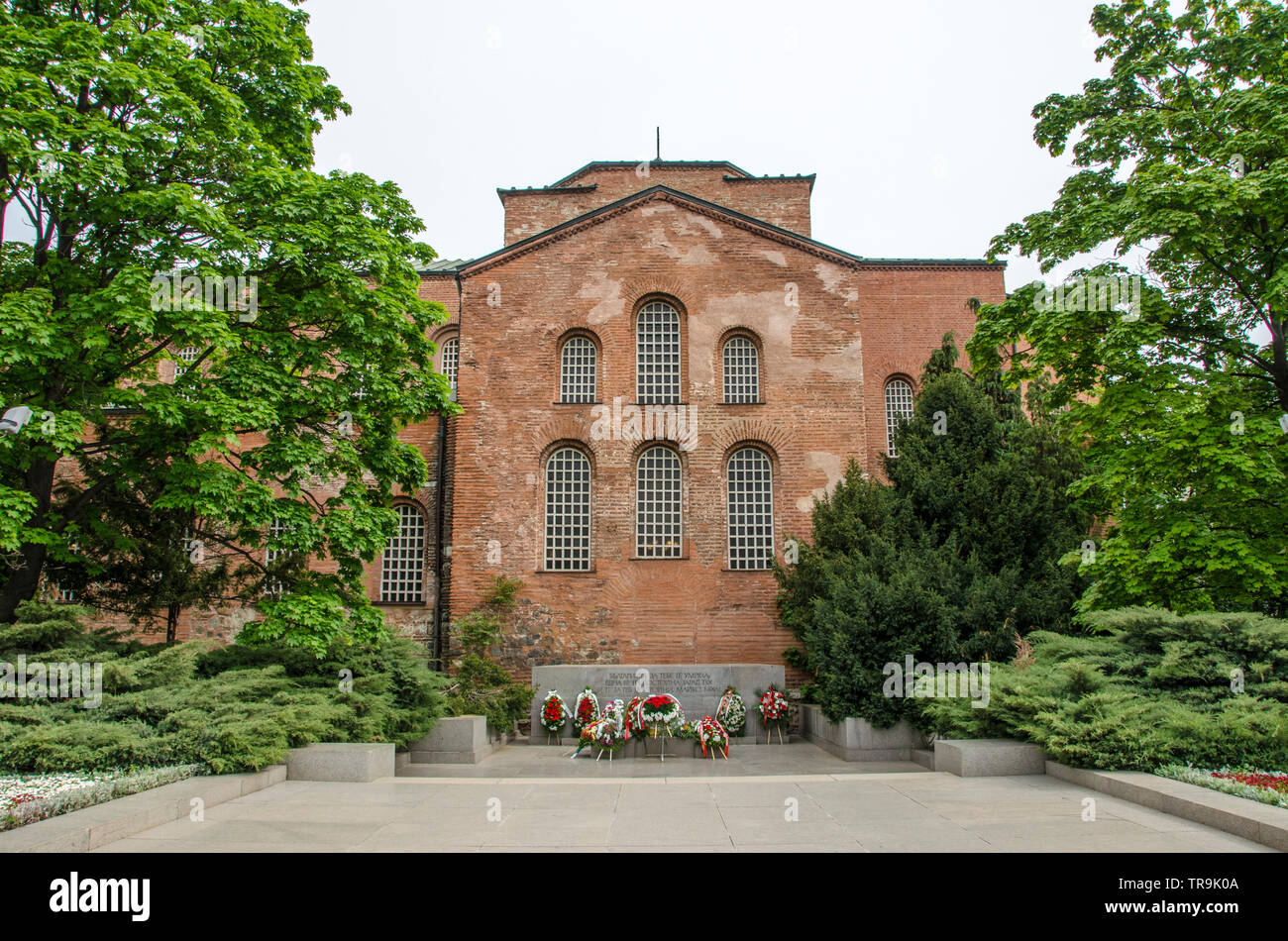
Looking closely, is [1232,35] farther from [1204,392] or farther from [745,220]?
[745,220]

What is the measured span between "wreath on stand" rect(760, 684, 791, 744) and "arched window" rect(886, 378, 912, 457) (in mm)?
12413

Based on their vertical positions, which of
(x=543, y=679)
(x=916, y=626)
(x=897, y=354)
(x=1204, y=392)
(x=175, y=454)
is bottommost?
(x=543, y=679)

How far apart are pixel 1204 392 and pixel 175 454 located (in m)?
17.2

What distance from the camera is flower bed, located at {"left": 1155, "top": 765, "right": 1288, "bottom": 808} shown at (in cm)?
763

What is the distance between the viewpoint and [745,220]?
23.3 meters

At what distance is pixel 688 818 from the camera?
27.0 feet

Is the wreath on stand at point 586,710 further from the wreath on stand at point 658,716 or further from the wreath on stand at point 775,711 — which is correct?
the wreath on stand at point 775,711

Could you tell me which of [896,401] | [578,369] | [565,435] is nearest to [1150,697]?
[565,435]

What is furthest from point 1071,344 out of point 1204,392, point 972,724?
point 972,724

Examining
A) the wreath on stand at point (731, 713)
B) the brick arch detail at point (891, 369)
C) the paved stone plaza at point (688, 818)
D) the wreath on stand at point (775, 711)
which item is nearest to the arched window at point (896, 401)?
the brick arch detail at point (891, 369)

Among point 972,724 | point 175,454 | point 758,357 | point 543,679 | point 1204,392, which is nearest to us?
point 972,724

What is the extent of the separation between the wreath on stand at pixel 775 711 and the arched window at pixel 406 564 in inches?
445

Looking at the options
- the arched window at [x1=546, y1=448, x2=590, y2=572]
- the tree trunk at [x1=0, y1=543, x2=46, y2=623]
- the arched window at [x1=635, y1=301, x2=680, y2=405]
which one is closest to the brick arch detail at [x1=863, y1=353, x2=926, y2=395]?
the arched window at [x1=635, y1=301, x2=680, y2=405]
